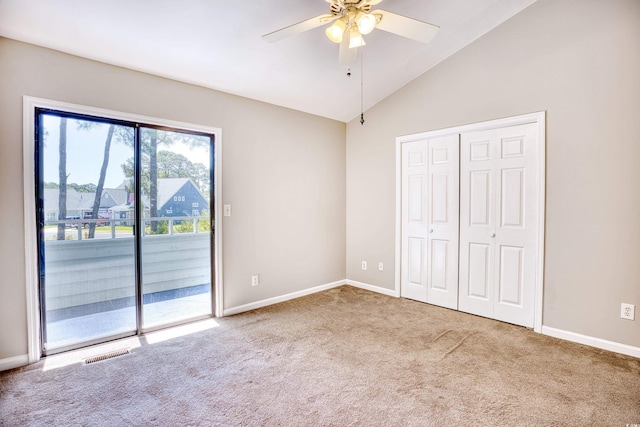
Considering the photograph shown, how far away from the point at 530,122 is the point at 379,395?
9.31ft

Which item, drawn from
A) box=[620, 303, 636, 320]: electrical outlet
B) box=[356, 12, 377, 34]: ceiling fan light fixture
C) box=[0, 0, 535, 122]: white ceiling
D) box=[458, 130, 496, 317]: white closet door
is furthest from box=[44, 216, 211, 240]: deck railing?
box=[620, 303, 636, 320]: electrical outlet

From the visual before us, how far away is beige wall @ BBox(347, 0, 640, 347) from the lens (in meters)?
2.55

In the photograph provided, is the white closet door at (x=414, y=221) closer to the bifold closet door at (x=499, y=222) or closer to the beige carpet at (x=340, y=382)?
the bifold closet door at (x=499, y=222)

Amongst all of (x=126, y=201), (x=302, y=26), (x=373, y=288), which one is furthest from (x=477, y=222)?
(x=126, y=201)

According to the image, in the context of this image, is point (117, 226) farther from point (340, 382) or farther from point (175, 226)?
point (340, 382)

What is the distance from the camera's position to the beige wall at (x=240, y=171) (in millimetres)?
2363

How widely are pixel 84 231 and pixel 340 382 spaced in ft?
8.12

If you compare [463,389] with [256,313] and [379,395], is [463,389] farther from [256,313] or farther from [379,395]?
[256,313]

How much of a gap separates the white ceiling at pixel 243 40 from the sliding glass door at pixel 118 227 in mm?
611

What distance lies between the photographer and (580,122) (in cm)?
276

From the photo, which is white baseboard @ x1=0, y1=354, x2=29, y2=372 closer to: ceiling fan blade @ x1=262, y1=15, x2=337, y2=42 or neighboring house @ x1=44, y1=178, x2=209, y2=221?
neighboring house @ x1=44, y1=178, x2=209, y2=221

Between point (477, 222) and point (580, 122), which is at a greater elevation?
point (580, 122)

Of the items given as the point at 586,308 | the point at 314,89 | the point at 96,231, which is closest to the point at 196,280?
the point at 96,231

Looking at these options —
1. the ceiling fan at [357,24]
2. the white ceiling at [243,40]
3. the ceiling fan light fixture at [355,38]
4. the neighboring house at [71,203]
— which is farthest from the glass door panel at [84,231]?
the ceiling fan light fixture at [355,38]
